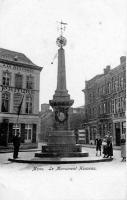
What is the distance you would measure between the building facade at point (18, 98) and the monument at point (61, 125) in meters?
13.1

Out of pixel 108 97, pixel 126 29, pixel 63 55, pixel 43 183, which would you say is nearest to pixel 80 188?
pixel 43 183

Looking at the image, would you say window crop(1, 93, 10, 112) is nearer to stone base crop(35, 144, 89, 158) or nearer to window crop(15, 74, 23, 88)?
window crop(15, 74, 23, 88)

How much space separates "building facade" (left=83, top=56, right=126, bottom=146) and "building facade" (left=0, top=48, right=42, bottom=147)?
10.5 metres

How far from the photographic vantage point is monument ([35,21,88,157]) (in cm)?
1501

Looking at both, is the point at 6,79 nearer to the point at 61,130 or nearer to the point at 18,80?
the point at 18,80

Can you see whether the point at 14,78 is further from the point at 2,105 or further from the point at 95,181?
the point at 95,181

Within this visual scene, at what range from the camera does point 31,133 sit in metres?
31.8

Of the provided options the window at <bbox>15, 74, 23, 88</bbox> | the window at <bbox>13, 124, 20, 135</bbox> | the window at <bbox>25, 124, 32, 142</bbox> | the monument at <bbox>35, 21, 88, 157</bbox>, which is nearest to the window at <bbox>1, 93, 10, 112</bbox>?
the window at <bbox>15, 74, 23, 88</bbox>

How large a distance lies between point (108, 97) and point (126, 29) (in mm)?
31826

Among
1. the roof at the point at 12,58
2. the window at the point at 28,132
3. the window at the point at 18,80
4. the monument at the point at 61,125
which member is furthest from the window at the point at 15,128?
the monument at the point at 61,125

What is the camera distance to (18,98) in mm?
31594

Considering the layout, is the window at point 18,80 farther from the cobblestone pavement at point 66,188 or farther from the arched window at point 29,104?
the cobblestone pavement at point 66,188

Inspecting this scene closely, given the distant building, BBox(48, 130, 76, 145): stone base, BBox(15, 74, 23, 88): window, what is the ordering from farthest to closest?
the distant building
BBox(15, 74, 23, 88): window
BBox(48, 130, 76, 145): stone base

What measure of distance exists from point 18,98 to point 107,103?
46.3 feet
